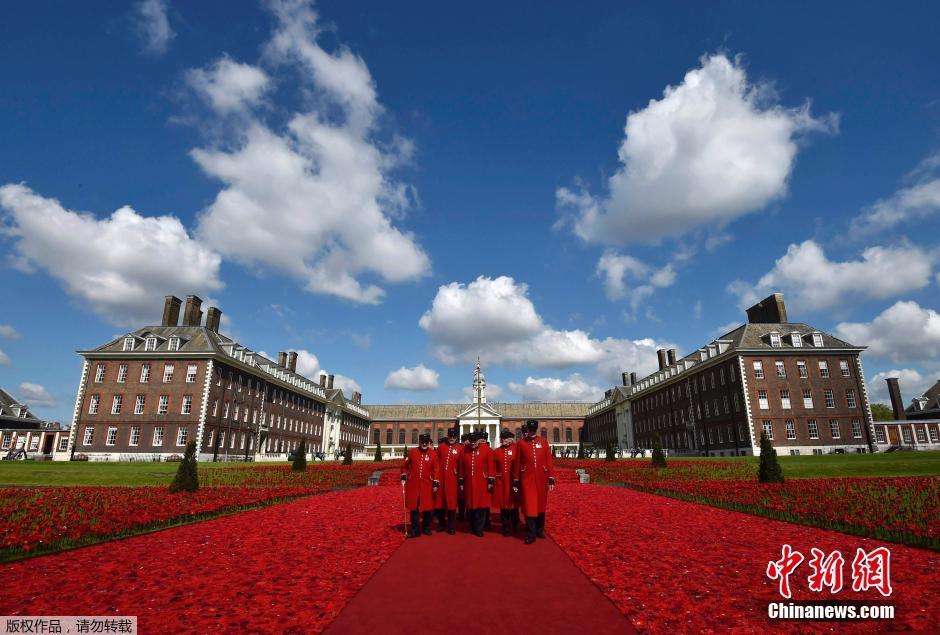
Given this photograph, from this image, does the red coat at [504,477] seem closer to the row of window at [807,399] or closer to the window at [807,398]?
the row of window at [807,399]

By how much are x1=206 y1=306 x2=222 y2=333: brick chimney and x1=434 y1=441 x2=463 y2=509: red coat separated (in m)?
49.4

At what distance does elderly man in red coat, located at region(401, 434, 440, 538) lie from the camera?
9.67 meters

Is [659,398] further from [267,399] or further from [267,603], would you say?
[267,603]

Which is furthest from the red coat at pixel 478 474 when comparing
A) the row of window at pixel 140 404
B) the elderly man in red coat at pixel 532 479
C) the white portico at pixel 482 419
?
the white portico at pixel 482 419

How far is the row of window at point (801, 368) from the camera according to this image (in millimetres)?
45844

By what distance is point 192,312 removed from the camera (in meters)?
51.5

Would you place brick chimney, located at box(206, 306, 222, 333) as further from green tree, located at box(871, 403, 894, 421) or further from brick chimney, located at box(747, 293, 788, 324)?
green tree, located at box(871, 403, 894, 421)

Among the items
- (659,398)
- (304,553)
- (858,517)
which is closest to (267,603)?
(304,553)

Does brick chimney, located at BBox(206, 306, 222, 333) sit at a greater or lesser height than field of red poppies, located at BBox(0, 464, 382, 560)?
greater

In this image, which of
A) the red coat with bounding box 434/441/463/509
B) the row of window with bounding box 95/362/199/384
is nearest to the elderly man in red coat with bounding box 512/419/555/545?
the red coat with bounding box 434/441/463/509

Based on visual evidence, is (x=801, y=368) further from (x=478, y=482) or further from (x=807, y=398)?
(x=478, y=482)

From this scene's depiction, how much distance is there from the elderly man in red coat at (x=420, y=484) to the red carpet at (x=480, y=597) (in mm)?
1541

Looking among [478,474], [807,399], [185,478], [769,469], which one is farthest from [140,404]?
[807,399]

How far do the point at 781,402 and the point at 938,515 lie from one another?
130 feet
